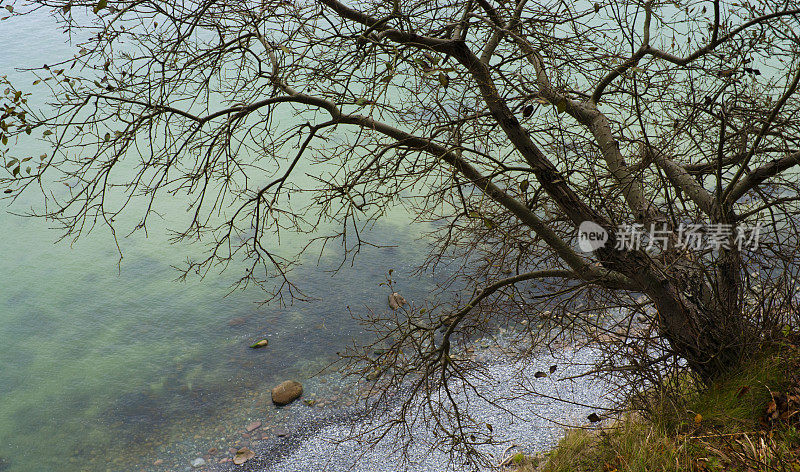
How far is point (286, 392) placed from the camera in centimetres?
589

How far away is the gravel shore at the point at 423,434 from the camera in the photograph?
5.05 m

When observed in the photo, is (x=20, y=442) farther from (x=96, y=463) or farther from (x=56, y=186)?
(x=56, y=186)

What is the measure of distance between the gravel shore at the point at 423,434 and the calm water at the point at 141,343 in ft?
1.33

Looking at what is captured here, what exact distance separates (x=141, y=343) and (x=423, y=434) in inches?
133

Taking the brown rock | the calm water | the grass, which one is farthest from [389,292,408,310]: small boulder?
the grass

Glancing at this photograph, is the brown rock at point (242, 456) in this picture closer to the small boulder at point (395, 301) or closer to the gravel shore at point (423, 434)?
the gravel shore at point (423, 434)

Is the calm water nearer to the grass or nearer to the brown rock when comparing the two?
the brown rock

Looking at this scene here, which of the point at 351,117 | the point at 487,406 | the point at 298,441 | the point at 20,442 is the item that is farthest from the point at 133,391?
the point at 351,117

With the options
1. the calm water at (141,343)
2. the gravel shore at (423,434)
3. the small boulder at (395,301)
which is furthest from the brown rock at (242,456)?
the small boulder at (395,301)

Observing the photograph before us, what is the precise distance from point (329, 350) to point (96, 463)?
231cm

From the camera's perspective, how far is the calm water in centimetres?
566

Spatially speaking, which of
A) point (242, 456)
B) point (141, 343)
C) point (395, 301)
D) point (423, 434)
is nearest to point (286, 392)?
point (242, 456)

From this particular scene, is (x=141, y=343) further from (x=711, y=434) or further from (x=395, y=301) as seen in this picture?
(x=711, y=434)

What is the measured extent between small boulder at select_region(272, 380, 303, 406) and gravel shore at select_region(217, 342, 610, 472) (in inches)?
10.5
